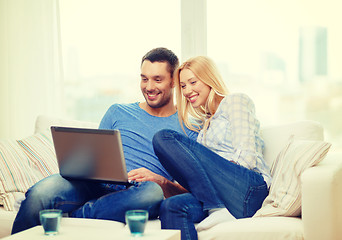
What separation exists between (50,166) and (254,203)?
121 cm

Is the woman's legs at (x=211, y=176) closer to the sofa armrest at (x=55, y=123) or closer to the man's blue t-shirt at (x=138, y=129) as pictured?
the man's blue t-shirt at (x=138, y=129)

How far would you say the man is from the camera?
212 cm

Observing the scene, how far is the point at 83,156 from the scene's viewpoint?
6.95 ft

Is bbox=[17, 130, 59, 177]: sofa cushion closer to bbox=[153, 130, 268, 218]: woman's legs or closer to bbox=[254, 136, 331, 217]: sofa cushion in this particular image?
bbox=[153, 130, 268, 218]: woman's legs

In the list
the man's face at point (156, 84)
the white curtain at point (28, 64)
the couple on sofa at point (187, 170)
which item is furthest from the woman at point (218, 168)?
the white curtain at point (28, 64)

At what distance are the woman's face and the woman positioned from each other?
5.7 inches

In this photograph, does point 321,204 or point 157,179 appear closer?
point 321,204

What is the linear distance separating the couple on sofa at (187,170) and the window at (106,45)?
3.75ft

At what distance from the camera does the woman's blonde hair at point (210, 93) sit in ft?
8.61

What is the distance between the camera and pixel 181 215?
79.1 inches

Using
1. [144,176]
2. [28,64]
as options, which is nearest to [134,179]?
[144,176]

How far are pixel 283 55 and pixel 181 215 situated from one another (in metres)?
1.72

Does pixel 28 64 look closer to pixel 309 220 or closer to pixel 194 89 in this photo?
pixel 194 89

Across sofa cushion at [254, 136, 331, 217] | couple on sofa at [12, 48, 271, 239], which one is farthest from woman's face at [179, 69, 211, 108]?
sofa cushion at [254, 136, 331, 217]
